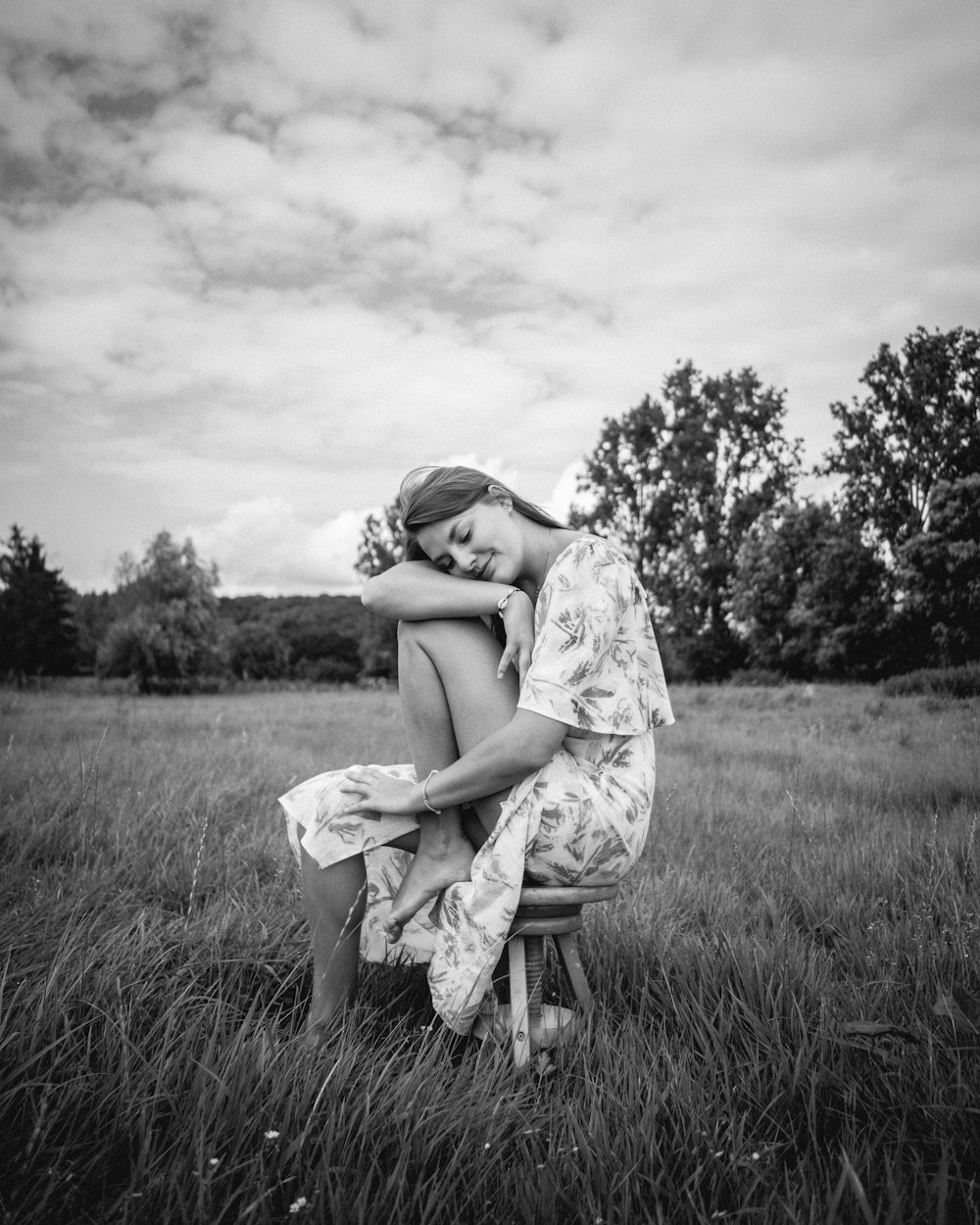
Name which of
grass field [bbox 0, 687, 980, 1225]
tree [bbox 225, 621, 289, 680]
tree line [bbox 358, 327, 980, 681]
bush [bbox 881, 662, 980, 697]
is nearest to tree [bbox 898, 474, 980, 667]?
tree line [bbox 358, 327, 980, 681]

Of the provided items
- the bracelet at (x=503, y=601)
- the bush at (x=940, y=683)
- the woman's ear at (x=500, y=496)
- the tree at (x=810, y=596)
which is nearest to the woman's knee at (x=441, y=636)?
the bracelet at (x=503, y=601)

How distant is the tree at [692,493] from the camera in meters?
32.9

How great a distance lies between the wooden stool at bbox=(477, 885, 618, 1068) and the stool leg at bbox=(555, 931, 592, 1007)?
0.09ft

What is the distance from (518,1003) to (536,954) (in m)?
0.13

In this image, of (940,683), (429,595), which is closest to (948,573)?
(940,683)

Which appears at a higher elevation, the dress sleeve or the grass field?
the dress sleeve

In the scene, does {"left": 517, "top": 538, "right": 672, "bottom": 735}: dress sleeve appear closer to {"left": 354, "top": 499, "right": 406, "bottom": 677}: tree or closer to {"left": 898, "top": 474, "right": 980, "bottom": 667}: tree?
{"left": 898, "top": 474, "right": 980, "bottom": 667}: tree

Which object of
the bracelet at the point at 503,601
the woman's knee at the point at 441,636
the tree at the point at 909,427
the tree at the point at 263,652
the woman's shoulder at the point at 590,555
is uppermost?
the tree at the point at 909,427

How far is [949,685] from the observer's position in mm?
12406

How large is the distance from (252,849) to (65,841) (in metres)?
0.82

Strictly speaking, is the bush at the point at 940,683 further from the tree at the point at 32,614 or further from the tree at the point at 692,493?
the tree at the point at 32,614

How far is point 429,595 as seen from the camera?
2.15 m

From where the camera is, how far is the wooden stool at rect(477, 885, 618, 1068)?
1.85 m

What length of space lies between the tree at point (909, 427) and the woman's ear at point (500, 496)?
105 ft
